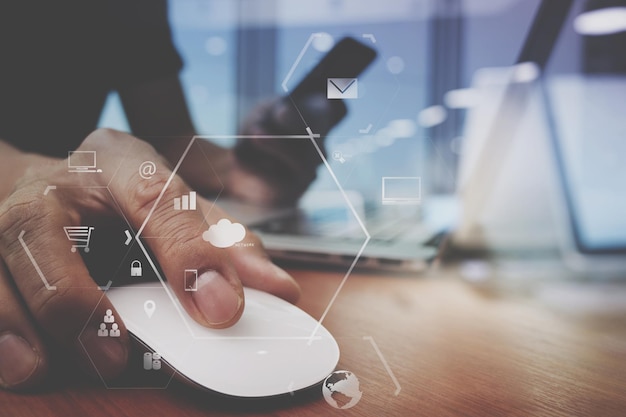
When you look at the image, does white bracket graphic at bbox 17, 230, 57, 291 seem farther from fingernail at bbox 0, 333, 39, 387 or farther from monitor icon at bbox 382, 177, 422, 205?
monitor icon at bbox 382, 177, 422, 205

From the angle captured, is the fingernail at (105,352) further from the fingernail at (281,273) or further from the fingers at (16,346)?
the fingernail at (281,273)

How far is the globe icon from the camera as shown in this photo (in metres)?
0.31

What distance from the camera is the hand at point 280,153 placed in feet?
1.40

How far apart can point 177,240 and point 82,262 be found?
3.1 inches

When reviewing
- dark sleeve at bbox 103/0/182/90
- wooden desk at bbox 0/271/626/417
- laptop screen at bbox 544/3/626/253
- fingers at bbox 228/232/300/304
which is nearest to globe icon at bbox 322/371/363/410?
wooden desk at bbox 0/271/626/417

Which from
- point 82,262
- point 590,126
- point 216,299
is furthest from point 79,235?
point 590,126

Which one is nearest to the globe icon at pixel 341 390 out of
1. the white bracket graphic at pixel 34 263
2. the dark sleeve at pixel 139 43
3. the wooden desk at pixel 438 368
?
the wooden desk at pixel 438 368

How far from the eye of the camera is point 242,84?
18.6 inches

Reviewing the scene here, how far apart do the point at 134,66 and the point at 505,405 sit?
47 cm

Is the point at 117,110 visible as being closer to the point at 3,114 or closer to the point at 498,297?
the point at 3,114

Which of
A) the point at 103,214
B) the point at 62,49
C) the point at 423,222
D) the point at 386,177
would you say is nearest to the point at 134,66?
the point at 62,49

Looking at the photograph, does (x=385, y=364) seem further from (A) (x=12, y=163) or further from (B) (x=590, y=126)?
(B) (x=590, y=126)

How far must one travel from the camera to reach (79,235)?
1.24 ft

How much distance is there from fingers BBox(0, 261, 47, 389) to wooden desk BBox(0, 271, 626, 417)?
0.01 meters
